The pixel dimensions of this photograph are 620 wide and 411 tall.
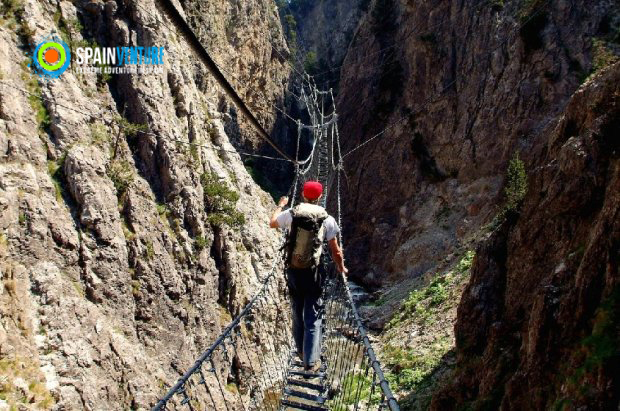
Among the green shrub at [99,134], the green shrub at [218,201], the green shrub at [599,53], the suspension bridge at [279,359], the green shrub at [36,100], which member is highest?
the green shrub at [599,53]

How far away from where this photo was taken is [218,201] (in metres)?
12.7

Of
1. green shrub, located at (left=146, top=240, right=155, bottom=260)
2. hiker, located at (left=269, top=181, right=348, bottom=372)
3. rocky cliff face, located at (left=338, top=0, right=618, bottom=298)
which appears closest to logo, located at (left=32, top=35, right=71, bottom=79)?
green shrub, located at (left=146, top=240, right=155, bottom=260)

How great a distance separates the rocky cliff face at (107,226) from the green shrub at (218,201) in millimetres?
42

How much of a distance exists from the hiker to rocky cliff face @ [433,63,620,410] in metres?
1.64

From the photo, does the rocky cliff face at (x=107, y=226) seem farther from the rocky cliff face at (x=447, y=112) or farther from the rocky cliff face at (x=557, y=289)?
the rocky cliff face at (x=447, y=112)

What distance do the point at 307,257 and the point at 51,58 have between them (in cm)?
895

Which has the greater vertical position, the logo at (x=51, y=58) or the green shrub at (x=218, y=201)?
the logo at (x=51, y=58)

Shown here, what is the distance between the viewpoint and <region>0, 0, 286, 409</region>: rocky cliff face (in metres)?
7.23

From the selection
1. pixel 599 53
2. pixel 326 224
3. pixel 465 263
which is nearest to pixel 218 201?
pixel 465 263

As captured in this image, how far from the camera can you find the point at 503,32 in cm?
1465

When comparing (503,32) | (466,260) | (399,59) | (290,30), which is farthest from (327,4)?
(466,260)

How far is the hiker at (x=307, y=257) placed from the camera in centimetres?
349

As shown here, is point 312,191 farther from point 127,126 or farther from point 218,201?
point 218,201

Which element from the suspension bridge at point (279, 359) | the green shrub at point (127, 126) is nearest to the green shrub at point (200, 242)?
the suspension bridge at point (279, 359)
